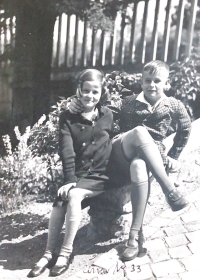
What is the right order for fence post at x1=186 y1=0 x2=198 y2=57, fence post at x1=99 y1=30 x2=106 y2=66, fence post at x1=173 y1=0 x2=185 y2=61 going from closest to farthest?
1. fence post at x1=186 y1=0 x2=198 y2=57
2. fence post at x1=173 y1=0 x2=185 y2=61
3. fence post at x1=99 y1=30 x2=106 y2=66

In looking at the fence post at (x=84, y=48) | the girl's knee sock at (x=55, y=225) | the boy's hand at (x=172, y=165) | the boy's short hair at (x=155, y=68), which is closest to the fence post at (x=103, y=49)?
the fence post at (x=84, y=48)

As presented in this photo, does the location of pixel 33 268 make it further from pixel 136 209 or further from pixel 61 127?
pixel 61 127

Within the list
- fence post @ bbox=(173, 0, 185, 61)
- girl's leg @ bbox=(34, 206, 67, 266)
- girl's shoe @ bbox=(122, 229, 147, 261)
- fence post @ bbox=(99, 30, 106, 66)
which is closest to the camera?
girl's shoe @ bbox=(122, 229, 147, 261)

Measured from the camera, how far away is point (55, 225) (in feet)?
7.02

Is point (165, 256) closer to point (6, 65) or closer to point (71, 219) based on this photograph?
point (71, 219)

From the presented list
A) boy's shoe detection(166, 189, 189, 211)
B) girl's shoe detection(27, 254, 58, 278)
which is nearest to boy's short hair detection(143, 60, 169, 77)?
boy's shoe detection(166, 189, 189, 211)

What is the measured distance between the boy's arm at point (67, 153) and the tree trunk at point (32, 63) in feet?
1.78

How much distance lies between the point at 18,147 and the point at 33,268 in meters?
1.02

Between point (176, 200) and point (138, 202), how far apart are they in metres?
0.21

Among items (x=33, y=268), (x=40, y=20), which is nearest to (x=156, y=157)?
(x=33, y=268)

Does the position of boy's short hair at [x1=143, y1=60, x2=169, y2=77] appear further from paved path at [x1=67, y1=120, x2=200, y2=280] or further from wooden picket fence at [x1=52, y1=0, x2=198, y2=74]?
paved path at [x1=67, y1=120, x2=200, y2=280]

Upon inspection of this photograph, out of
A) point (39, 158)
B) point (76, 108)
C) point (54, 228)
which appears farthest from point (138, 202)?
point (39, 158)

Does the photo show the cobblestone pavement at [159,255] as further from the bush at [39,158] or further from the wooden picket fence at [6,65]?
the wooden picket fence at [6,65]

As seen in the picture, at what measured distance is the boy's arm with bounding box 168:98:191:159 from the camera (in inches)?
87.0
